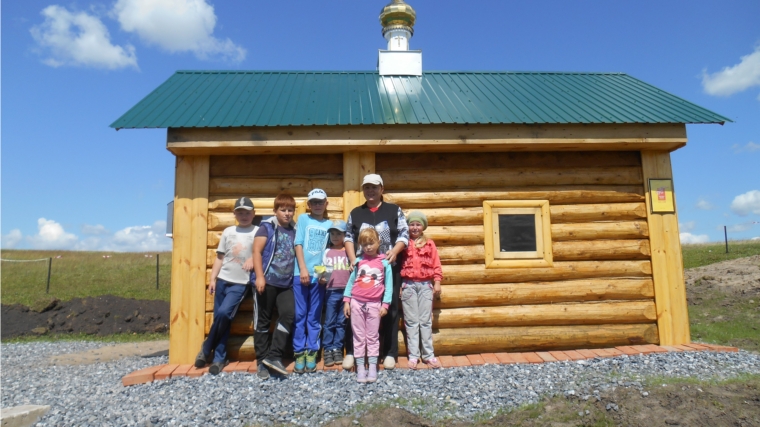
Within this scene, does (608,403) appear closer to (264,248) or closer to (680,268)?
(680,268)

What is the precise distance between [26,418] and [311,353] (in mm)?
2599

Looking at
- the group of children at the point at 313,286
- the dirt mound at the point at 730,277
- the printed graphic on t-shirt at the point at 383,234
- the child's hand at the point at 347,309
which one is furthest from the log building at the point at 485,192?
the dirt mound at the point at 730,277

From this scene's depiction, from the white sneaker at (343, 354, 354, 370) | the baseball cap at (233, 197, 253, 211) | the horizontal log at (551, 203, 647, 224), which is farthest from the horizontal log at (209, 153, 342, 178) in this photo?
the horizontal log at (551, 203, 647, 224)

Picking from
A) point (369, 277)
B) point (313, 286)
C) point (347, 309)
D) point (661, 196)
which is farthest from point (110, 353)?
point (661, 196)

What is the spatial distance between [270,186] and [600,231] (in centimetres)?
425

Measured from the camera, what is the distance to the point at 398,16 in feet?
29.7

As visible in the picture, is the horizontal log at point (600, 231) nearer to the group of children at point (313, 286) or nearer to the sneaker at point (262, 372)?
the group of children at point (313, 286)

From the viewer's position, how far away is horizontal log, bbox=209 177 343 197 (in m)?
5.66

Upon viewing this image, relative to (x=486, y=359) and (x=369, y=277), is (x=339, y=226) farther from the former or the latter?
(x=486, y=359)

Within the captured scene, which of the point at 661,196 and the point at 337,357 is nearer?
the point at 337,357

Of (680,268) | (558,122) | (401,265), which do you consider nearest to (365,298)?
(401,265)

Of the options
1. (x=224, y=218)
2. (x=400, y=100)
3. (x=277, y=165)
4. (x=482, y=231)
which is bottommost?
(x=482, y=231)

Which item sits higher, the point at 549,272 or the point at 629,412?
the point at 549,272

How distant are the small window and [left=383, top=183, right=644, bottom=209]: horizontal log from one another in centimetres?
11
